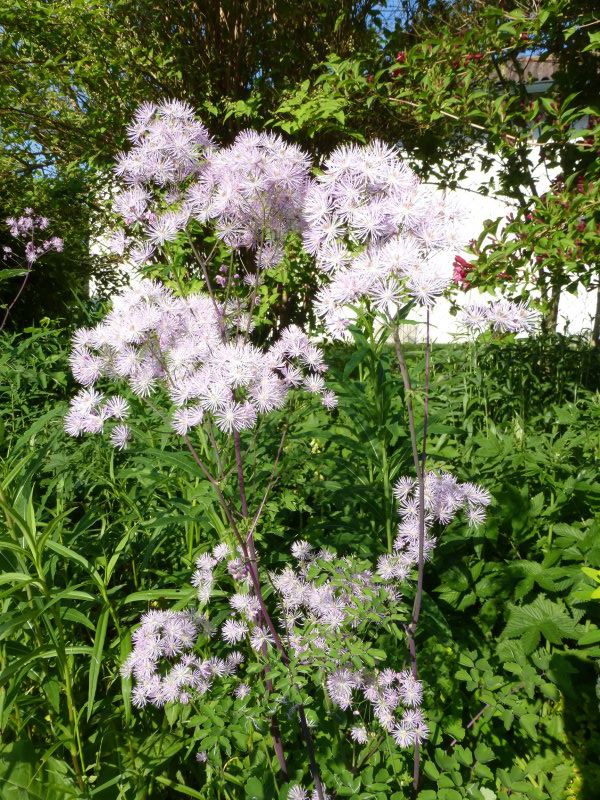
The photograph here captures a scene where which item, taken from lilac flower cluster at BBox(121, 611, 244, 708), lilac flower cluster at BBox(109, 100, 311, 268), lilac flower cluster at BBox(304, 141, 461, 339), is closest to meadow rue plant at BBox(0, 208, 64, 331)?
lilac flower cluster at BBox(109, 100, 311, 268)

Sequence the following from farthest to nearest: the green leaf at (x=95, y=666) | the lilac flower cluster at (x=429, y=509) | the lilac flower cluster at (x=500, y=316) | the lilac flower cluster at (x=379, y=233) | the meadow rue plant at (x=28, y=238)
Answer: the meadow rue plant at (x=28, y=238) < the green leaf at (x=95, y=666) < the lilac flower cluster at (x=429, y=509) < the lilac flower cluster at (x=500, y=316) < the lilac flower cluster at (x=379, y=233)

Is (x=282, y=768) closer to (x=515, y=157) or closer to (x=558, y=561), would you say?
(x=558, y=561)

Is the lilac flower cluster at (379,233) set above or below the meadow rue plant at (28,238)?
below

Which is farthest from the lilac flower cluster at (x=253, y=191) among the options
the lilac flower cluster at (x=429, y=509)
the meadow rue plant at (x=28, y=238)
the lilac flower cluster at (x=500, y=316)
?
the meadow rue plant at (x=28, y=238)

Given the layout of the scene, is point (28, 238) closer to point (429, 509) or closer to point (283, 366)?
point (283, 366)

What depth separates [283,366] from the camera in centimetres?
153

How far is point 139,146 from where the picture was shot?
1771 millimetres

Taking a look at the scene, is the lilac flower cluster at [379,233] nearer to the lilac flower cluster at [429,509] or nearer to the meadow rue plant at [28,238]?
the lilac flower cluster at [429,509]

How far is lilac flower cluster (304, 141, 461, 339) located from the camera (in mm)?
1252

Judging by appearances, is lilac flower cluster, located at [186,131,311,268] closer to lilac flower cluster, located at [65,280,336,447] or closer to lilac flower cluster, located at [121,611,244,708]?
lilac flower cluster, located at [65,280,336,447]

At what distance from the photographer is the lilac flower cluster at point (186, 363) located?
1380mm

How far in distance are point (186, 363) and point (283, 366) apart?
0.77 feet

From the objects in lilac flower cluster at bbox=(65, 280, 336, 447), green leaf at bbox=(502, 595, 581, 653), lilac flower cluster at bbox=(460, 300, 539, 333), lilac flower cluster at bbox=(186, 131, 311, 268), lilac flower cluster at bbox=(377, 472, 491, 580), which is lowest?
green leaf at bbox=(502, 595, 581, 653)

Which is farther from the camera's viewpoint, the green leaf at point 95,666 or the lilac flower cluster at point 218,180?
the green leaf at point 95,666
